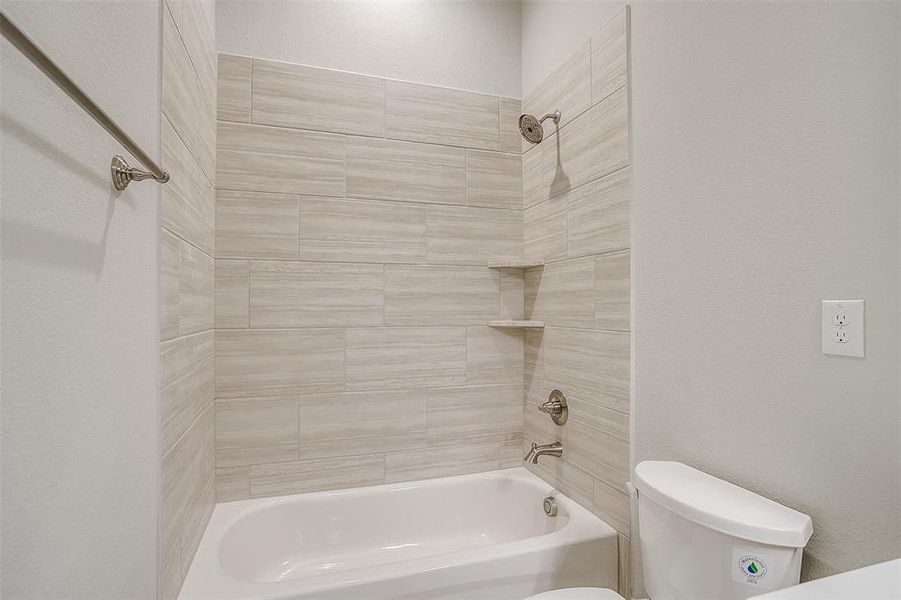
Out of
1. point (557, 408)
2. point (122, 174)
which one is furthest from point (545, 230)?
point (122, 174)

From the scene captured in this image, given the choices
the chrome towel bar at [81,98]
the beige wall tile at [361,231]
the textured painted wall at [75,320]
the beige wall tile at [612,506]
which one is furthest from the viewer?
the beige wall tile at [361,231]

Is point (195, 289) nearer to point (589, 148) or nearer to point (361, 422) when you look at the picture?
point (361, 422)

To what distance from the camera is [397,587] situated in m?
1.37

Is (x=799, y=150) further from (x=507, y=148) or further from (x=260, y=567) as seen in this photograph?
(x=260, y=567)

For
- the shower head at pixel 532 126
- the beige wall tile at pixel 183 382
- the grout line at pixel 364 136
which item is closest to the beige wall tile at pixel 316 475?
the beige wall tile at pixel 183 382

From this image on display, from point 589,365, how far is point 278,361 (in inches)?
47.8

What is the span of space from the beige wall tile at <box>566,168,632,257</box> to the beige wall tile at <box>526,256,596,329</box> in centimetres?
7

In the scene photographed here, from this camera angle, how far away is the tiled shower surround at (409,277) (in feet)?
5.96

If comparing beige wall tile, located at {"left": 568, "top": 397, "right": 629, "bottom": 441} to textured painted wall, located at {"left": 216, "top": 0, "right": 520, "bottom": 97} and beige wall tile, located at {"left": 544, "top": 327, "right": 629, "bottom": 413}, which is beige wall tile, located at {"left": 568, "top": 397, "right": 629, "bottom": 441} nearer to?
beige wall tile, located at {"left": 544, "top": 327, "right": 629, "bottom": 413}

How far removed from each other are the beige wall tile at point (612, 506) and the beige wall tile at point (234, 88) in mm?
1938

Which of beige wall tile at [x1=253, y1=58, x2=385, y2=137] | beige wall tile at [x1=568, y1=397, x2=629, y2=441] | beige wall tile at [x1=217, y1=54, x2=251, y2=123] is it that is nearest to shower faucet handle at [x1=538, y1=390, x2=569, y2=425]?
beige wall tile at [x1=568, y1=397, x2=629, y2=441]

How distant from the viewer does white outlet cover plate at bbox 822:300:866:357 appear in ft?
3.09

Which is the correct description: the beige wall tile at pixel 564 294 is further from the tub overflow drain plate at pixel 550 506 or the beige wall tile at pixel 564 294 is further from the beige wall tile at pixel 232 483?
the beige wall tile at pixel 232 483

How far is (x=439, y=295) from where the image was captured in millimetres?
2186
